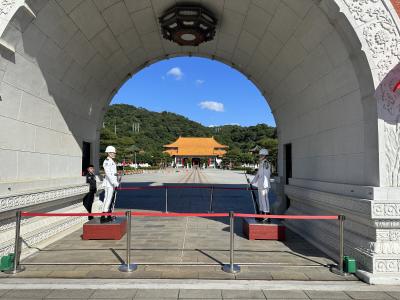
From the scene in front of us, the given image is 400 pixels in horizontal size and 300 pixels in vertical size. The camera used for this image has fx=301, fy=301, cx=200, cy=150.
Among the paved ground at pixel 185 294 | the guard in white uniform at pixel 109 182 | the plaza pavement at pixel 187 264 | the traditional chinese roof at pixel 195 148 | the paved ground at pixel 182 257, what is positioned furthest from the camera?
the traditional chinese roof at pixel 195 148

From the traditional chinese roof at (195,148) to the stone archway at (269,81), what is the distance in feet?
257

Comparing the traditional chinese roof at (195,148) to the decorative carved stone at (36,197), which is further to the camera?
the traditional chinese roof at (195,148)

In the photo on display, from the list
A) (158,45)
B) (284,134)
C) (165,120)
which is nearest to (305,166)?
(284,134)

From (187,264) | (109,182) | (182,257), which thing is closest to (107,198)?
(109,182)

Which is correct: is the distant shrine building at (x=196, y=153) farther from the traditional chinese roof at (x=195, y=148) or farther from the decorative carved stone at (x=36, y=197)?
the decorative carved stone at (x=36, y=197)

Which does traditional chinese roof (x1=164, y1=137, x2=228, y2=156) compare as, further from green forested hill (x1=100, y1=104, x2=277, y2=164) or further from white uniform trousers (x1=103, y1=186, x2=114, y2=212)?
white uniform trousers (x1=103, y1=186, x2=114, y2=212)

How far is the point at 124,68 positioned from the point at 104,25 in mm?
2676

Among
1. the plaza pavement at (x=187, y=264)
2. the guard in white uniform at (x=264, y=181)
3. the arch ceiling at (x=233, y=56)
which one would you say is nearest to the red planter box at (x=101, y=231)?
the plaza pavement at (x=187, y=264)

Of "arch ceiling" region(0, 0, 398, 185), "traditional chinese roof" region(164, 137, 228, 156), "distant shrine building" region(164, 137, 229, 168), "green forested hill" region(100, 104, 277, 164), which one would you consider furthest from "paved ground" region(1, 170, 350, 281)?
"traditional chinese roof" region(164, 137, 228, 156)

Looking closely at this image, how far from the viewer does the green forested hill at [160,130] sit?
275 ft

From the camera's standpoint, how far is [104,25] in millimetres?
6703

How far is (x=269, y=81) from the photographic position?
905 cm

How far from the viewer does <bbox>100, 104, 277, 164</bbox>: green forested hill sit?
8388 cm

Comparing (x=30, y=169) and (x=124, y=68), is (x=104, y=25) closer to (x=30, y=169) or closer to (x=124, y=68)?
(x=124, y=68)
